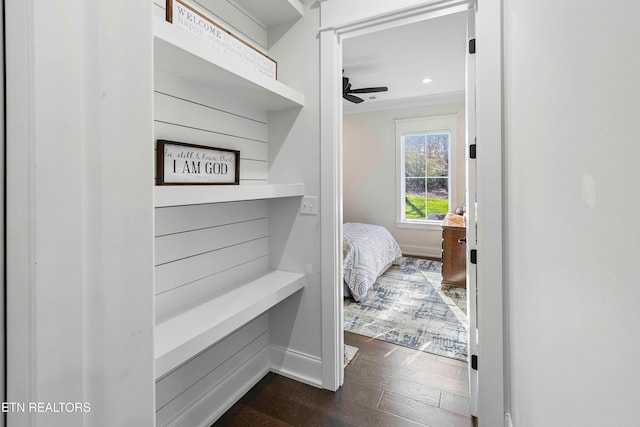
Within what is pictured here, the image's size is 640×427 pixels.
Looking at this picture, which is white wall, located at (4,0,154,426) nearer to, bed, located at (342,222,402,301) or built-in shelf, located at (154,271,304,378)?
built-in shelf, located at (154,271,304,378)

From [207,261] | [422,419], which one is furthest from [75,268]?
[422,419]

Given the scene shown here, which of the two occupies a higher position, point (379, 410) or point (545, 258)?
point (545, 258)

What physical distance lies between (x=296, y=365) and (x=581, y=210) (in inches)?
73.6

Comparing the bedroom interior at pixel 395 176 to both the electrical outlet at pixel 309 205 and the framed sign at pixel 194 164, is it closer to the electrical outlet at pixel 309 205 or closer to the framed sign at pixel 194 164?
the electrical outlet at pixel 309 205

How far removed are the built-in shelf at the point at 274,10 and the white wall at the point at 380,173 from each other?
3810 millimetres

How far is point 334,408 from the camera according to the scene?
1727 millimetres

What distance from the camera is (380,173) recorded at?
5609 mm

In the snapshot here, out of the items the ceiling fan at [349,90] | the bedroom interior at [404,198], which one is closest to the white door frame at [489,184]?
the bedroom interior at [404,198]

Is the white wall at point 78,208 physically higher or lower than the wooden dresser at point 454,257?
higher

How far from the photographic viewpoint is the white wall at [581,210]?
396mm

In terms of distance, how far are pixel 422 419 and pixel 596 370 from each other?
1446 mm

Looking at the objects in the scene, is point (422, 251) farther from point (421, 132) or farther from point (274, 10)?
point (274, 10)

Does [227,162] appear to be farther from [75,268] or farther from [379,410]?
[379,410]

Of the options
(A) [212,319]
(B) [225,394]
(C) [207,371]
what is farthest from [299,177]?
(B) [225,394]
